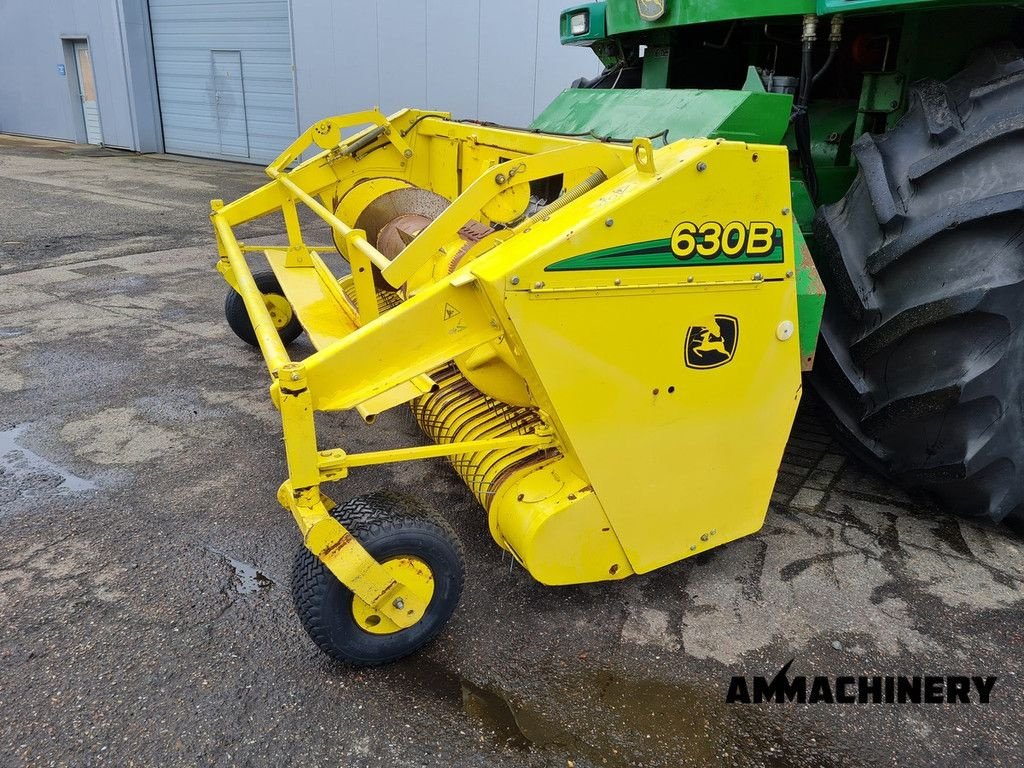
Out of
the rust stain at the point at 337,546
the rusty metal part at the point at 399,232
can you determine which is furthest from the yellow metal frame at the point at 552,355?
the rusty metal part at the point at 399,232

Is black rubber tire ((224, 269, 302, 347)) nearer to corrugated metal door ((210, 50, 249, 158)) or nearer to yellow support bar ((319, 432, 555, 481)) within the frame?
yellow support bar ((319, 432, 555, 481))

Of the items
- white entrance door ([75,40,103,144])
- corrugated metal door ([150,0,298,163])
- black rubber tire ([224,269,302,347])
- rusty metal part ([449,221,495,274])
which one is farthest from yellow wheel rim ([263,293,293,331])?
white entrance door ([75,40,103,144])

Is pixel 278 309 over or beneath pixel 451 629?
over

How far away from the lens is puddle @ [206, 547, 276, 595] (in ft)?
7.82

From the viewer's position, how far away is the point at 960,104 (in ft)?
7.43

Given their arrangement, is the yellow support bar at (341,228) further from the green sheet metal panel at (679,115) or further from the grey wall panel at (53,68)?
the grey wall panel at (53,68)

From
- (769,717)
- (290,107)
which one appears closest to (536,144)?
(769,717)

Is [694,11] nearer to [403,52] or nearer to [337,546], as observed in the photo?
[337,546]

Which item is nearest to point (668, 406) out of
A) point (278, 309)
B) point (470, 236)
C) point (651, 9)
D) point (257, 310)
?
point (470, 236)

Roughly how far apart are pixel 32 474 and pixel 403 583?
74.8 inches

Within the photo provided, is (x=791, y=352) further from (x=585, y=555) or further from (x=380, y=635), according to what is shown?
(x=380, y=635)

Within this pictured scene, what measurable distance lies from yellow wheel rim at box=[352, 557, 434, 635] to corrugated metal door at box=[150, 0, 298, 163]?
10887 mm

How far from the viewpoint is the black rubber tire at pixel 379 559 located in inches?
75.9

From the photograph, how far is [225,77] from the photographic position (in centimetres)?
1255
